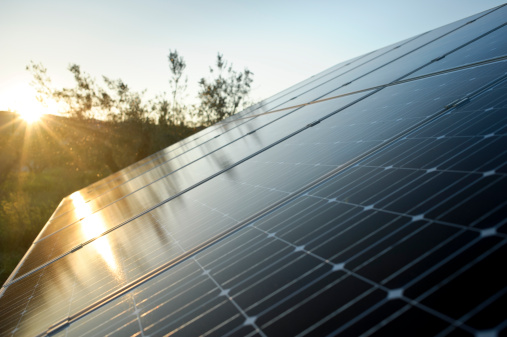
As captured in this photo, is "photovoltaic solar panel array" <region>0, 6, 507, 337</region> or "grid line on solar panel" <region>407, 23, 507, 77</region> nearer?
"photovoltaic solar panel array" <region>0, 6, 507, 337</region>

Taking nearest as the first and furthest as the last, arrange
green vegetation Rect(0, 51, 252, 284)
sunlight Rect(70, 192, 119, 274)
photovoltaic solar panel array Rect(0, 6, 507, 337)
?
photovoltaic solar panel array Rect(0, 6, 507, 337) → sunlight Rect(70, 192, 119, 274) → green vegetation Rect(0, 51, 252, 284)

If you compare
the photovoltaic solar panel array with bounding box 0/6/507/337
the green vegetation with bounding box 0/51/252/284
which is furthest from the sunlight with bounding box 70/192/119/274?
the green vegetation with bounding box 0/51/252/284

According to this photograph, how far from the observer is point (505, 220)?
5.24 feet

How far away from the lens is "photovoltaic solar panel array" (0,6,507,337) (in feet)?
4.92

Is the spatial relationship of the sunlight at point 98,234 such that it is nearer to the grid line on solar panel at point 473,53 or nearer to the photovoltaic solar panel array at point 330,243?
the photovoltaic solar panel array at point 330,243

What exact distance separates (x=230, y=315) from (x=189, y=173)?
579 cm

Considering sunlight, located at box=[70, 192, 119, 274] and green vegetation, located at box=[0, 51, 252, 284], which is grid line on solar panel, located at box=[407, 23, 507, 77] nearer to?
sunlight, located at box=[70, 192, 119, 274]

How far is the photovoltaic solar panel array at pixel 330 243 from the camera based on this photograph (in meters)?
1.50

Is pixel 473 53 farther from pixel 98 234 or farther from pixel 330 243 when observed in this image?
pixel 98 234

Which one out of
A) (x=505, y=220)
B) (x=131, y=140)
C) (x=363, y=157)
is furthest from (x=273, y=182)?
(x=131, y=140)

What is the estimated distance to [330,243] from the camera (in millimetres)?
2266

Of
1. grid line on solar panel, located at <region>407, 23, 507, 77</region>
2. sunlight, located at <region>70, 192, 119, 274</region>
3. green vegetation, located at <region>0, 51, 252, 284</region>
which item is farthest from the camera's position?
green vegetation, located at <region>0, 51, 252, 284</region>

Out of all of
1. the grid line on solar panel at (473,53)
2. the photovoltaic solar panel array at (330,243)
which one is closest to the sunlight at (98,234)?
the photovoltaic solar panel array at (330,243)

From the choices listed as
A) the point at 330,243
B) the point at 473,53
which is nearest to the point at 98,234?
the point at 330,243
